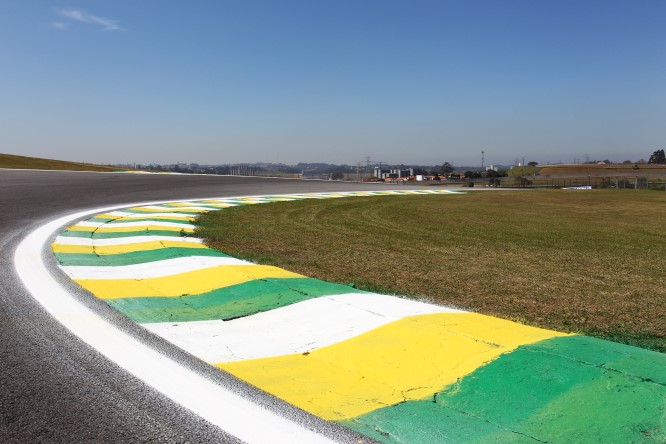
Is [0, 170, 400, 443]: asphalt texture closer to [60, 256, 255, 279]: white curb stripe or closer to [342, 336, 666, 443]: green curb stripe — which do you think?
[342, 336, 666, 443]: green curb stripe

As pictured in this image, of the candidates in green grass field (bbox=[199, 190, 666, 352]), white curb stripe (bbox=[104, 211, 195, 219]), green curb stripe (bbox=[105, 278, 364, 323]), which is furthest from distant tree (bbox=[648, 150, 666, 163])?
green curb stripe (bbox=[105, 278, 364, 323])

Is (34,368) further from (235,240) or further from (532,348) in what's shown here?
(235,240)

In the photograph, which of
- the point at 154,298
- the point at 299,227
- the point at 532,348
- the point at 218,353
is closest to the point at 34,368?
the point at 218,353

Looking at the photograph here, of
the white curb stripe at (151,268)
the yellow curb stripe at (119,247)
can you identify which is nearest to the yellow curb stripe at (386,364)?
the white curb stripe at (151,268)

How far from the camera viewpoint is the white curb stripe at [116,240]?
8.17 metres

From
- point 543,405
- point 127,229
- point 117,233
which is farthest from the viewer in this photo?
point 127,229

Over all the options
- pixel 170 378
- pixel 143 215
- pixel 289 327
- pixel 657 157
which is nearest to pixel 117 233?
pixel 143 215

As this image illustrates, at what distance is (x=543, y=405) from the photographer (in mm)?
2807

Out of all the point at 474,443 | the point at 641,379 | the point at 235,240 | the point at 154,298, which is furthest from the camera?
the point at 235,240

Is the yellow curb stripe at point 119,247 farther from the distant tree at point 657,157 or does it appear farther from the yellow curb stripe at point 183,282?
the distant tree at point 657,157

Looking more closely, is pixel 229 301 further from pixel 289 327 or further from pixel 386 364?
pixel 386 364

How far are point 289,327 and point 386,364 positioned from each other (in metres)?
1.08

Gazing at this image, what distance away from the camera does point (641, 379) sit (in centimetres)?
293

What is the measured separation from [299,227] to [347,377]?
771 centimetres
